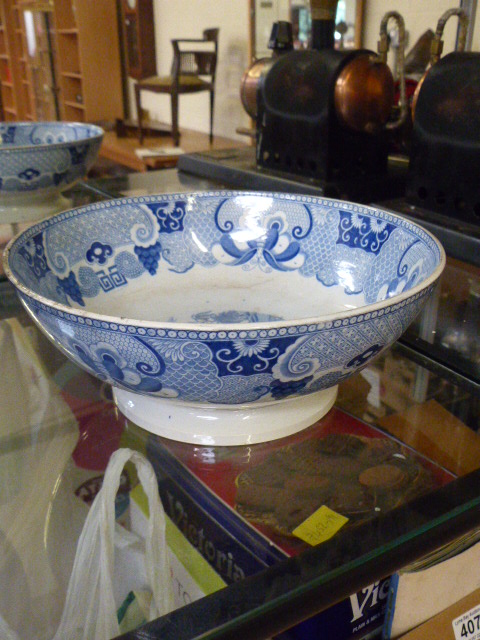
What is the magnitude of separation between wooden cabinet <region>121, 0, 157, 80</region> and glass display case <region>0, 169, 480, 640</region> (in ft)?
10.7

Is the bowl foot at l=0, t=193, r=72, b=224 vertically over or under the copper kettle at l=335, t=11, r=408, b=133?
Answer: under

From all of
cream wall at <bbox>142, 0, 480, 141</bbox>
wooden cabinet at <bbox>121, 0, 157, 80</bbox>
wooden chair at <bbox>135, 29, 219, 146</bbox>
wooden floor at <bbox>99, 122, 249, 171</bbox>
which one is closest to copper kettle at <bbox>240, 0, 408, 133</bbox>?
wooden floor at <bbox>99, 122, 249, 171</bbox>

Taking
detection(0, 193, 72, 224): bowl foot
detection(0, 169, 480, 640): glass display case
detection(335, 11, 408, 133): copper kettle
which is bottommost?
detection(0, 169, 480, 640): glass display case

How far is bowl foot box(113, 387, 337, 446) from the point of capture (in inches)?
14.7

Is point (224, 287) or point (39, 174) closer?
point (224, 287)

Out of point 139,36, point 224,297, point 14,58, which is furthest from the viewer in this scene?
point 14,58

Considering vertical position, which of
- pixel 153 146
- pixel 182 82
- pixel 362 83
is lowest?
pixel 153 146

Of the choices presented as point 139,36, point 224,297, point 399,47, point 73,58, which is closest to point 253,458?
point 224,297

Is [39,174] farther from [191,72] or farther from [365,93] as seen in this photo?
[191,72]

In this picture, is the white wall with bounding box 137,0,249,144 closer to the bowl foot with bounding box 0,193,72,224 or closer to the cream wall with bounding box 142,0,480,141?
the cream wall with bounding box 142,0,480,141

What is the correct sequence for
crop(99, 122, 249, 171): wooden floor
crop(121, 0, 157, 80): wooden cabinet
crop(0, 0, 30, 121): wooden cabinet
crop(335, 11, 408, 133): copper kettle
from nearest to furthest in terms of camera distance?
crop(335, 11, 408, 133): copper kettle, crop(99, 122, 249, 171): wooden floor, crop(121, 0, 157, 80): wooden cabinet, crop(0, 0, 30, 121): wooden cabinet

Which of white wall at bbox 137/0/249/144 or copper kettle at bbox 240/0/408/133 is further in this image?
white wall at bbox 137/0/249/144

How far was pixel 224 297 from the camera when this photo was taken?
0.54 metres

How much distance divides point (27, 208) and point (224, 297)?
36 cm
